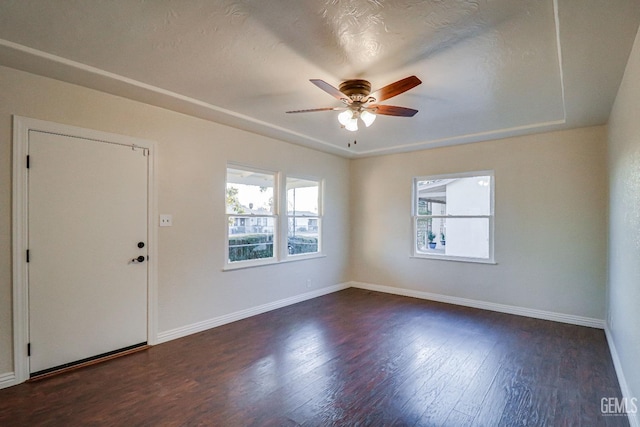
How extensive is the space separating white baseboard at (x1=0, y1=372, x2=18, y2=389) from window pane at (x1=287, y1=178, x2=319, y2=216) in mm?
3409

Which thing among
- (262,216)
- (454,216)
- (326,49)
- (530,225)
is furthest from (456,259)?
(326,49)

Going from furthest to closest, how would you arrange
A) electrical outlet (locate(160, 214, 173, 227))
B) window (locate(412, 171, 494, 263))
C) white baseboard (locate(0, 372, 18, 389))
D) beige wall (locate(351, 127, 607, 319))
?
window (locate(412, 171, 494, 263)) → beige wall (locate(351, 127, 607, 319)) → electrical outlet (locate(160, 214, 173, 227)) → white baseboard (locate(0, 372, 18, 389))

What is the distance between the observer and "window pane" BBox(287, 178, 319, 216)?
16.6ft

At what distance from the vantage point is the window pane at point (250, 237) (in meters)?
4.20

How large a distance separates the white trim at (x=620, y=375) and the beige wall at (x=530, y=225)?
0.70 m

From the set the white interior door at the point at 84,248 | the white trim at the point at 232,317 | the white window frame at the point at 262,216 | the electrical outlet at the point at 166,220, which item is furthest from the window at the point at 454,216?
the white interior door at the point at 84,248

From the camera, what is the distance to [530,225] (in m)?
4.34

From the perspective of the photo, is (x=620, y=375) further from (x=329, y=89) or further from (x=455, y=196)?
(x=329, y=89)

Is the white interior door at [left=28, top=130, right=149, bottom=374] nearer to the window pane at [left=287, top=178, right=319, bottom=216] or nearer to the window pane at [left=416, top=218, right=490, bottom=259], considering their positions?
the window pane at [left=287, top=178, right=319, bottom=216]

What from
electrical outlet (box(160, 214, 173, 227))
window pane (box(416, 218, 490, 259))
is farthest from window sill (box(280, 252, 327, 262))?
electrical outlet (box(160, 214, 173, 227))

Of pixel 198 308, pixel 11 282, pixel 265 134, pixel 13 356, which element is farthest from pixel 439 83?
pixel 13 356

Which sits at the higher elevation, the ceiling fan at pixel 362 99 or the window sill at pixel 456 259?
the ceiling fan at pixel 362 99

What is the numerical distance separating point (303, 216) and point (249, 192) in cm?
115

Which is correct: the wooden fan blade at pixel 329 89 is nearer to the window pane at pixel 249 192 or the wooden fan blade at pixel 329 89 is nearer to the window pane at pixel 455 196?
the window pane at pixel 249 192
